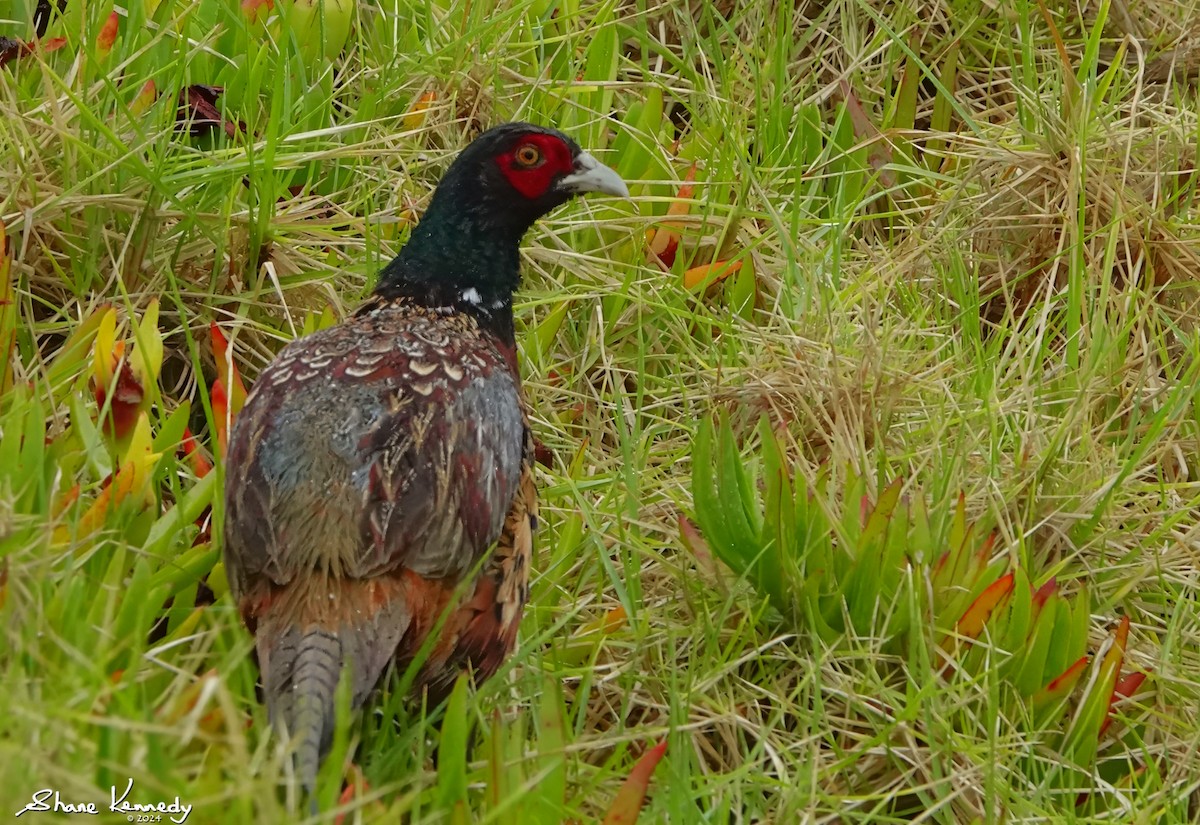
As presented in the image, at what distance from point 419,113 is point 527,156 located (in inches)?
39.2

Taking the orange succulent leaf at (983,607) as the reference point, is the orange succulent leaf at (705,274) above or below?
above

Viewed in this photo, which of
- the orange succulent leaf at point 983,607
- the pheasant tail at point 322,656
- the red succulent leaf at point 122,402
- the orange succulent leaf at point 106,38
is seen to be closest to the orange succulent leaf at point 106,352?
the red succulent leaf at point 122,402

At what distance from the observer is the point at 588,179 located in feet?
14.4

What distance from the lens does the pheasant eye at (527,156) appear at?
4301 mm

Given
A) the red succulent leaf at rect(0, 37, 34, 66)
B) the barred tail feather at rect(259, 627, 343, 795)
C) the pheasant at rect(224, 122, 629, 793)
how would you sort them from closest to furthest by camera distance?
the barred tail feather at rect(259, 627, 343, 795)
the pheasant at rect(224, 122, 629, 793)
the red succulent leaf at rect(0, 37, 34, 66)

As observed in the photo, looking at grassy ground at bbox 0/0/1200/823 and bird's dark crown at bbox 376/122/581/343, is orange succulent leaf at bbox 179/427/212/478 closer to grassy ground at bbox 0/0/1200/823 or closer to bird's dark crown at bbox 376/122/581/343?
grassy ground at bbox 0/0/1200/823

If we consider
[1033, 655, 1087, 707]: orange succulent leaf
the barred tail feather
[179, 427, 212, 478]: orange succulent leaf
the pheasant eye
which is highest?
the pheasant eye

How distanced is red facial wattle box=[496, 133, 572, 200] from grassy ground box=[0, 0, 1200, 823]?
1.89ft

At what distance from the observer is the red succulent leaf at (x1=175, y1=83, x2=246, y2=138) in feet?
15.7

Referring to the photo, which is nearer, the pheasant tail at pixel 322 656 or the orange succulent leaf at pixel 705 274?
the pheasant tail at pixel 322 656

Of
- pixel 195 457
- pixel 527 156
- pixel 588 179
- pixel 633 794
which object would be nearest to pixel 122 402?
pixel 195 457

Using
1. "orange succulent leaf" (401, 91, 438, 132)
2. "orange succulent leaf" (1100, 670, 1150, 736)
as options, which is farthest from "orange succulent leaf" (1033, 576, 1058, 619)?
"orange succulent leaf" (401, 91, 438, 132)

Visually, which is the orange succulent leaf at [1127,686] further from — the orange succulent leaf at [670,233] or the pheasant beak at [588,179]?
the orange succulent leaf at [670,233]

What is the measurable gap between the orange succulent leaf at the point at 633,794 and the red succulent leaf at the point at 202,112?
96.5 inches
